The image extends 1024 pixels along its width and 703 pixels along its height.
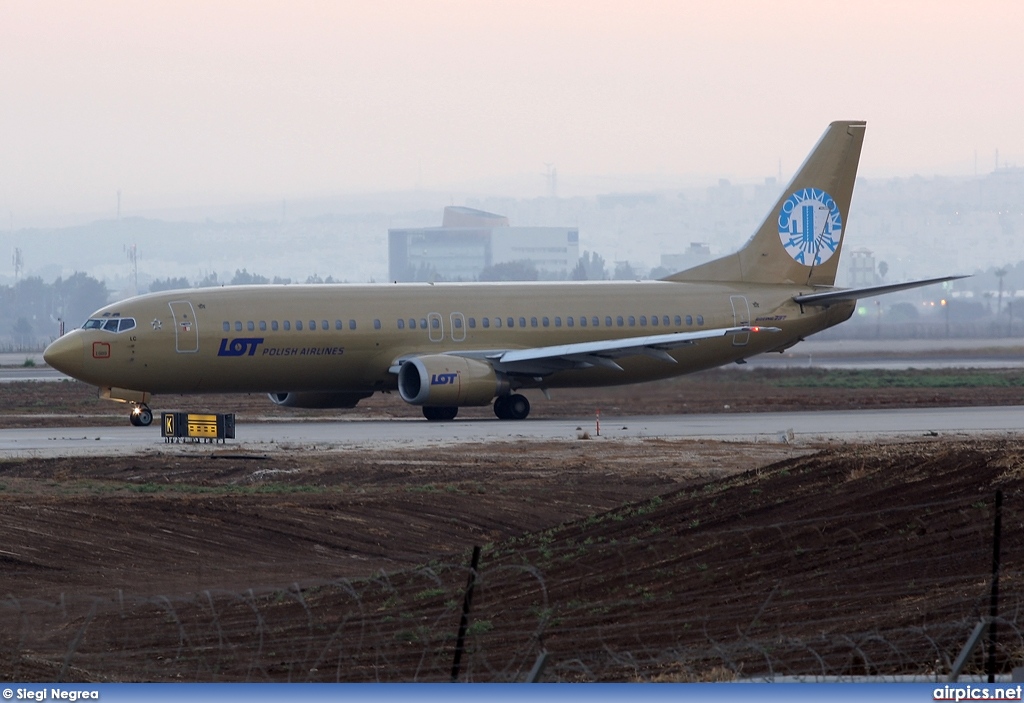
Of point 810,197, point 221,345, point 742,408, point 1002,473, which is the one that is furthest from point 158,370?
point 1002,473

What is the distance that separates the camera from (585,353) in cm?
4156

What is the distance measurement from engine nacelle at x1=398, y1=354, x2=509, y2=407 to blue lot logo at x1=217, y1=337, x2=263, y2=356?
152 inches

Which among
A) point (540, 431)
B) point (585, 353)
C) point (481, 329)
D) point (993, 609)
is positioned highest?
point (481, 329)

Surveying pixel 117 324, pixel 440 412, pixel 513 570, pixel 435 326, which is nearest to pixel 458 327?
pixel 435 326

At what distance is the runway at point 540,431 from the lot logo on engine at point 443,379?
108 centimetres

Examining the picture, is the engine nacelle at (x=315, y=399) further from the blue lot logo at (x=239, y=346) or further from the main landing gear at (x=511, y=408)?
the main landing gear at (x=511, y=408)

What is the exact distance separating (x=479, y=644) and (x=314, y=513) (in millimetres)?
9779

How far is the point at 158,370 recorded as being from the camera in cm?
3947

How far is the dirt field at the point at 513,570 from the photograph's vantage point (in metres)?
12.7

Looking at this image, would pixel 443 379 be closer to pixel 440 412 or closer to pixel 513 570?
pixel 440 412

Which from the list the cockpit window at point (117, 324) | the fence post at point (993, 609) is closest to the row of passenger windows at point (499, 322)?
the cockpit window at point (117, 324)

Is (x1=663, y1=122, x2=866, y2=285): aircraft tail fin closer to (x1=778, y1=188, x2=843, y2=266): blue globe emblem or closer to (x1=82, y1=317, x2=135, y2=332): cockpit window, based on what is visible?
(x1=778, y1=188, x2=843, y2=266): blue globe emblem

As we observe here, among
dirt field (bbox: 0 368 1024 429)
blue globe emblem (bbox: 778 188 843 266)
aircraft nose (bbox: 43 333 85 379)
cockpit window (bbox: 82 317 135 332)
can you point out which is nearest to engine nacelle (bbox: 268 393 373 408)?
dirt field (bbox: 0 368 1024 429)

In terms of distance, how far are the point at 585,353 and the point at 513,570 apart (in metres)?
24.4
